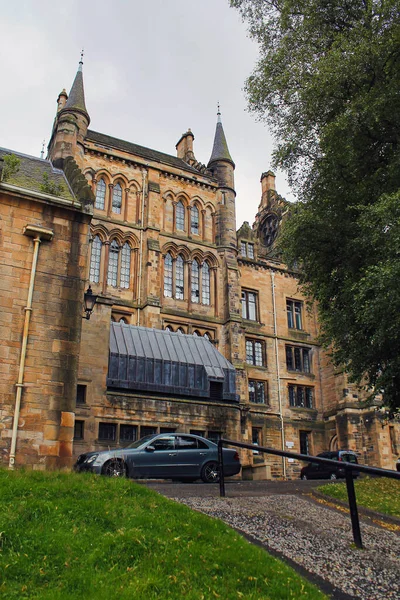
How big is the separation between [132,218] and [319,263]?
20.8m

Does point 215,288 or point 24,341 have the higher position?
point 215,288

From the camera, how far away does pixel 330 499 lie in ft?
38.5

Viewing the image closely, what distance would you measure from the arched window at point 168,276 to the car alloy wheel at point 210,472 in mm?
21111

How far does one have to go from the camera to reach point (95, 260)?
3509cm

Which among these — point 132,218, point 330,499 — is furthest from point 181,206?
point 330,499

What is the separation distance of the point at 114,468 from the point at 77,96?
30223 mm

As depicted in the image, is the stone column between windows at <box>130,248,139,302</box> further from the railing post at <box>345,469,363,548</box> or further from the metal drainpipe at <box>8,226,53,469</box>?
the railing post at <box>345,469,363,548</box>

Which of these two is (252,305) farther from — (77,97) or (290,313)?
(77,97)

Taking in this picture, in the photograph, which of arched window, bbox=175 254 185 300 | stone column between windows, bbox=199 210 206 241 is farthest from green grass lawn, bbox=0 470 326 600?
stone column between windows, bbox=199 210 206 241

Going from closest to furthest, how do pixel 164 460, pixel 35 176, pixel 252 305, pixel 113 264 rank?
pixel 164 460
pixel 35 176
pixel 113 264
pixel 252 305

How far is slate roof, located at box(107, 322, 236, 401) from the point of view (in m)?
23.9

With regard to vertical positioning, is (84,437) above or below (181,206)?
below

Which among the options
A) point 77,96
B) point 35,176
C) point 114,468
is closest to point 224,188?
point 77,96

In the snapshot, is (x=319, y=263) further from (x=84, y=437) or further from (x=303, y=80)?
(x=84, y=437)
